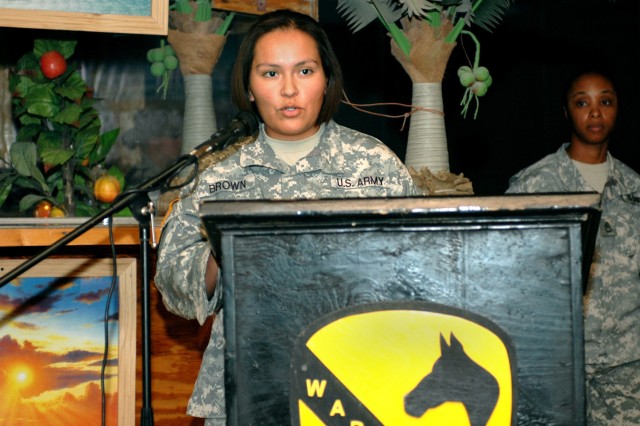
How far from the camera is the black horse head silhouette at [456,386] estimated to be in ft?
3.43

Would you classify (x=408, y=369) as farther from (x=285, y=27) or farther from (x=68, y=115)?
(x=68, y=115)

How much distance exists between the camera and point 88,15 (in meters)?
2.51

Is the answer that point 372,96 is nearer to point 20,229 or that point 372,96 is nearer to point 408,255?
point 20,229

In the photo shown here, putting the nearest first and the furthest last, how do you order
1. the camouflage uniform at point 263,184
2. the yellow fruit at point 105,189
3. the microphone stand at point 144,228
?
the microphone stand at point 144,228, the camouflage uniform at point 263,184, the yellow fruit at point 105,189

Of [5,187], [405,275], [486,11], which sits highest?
[486,11]

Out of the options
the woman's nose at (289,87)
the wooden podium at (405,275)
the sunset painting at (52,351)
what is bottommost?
the sunset painting at (52,351)

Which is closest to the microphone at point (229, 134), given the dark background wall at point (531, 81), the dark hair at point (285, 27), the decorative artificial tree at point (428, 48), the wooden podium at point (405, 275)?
the dark hair at point (285, 27)

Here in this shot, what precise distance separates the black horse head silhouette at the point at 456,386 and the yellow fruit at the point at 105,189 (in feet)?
6.39

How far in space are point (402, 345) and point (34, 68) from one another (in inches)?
84.7

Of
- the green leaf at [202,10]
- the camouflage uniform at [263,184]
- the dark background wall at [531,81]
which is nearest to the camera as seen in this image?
the camouflage uniform at [263,184]

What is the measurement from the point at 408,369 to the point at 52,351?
1.66 meters

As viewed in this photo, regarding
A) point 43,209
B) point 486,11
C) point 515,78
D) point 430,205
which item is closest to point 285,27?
point 430,205

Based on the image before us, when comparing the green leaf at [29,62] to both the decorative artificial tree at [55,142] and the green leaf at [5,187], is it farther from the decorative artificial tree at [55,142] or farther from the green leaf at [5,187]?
the green leaf at [5,187]

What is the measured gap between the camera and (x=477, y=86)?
280 centimetres
